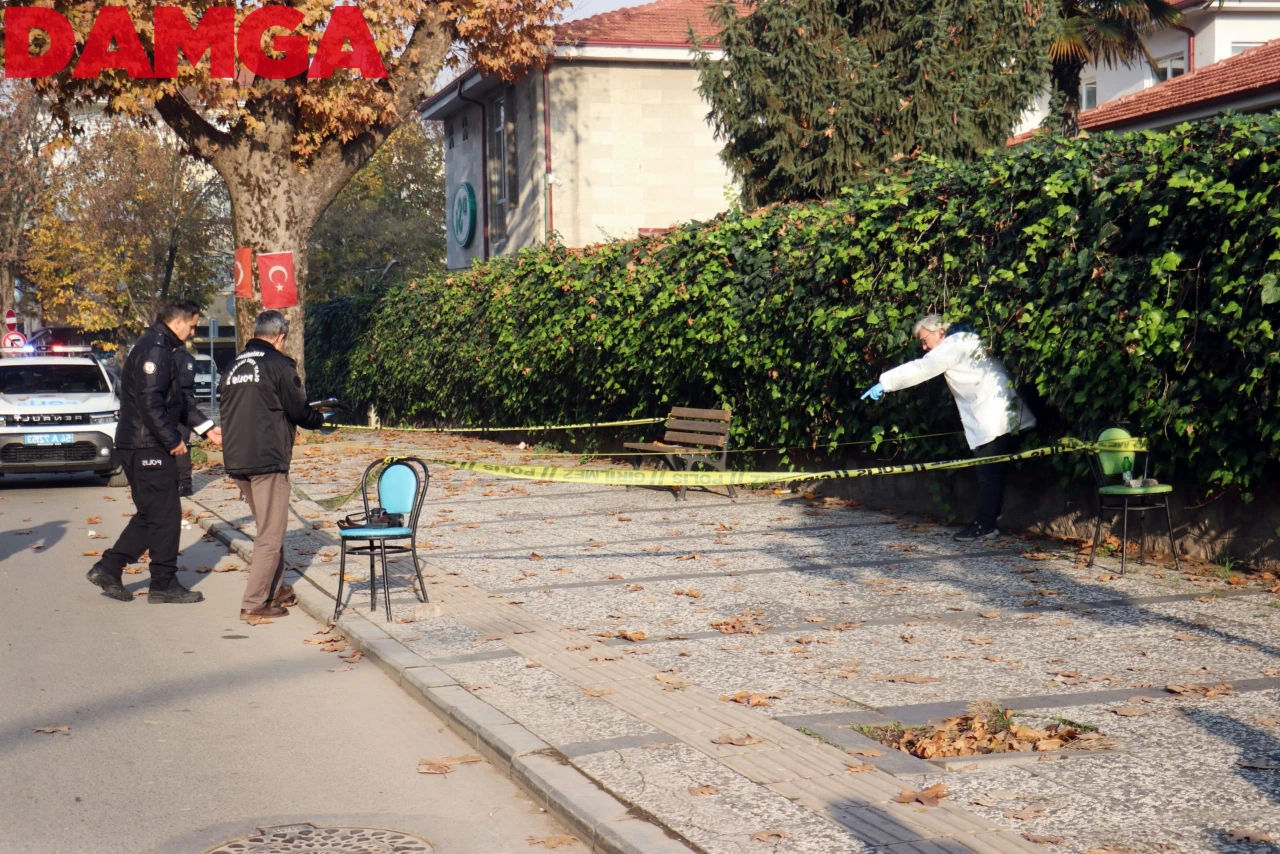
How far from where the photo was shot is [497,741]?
5719 mm

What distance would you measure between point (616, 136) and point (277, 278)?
12.4 meters

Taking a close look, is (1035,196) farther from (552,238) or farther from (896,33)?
(896,33)

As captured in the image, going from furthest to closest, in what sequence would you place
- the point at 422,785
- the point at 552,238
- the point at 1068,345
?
the point at 552,238 → the point at 1068,345 → the point at 422,785

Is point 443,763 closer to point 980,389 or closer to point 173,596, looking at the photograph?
point 173,596

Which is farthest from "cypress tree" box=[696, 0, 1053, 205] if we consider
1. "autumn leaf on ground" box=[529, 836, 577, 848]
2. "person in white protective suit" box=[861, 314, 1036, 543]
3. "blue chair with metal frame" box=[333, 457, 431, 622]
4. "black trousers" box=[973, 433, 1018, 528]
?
"autumn leaf on ground" box=[529, 836, 577, 848]

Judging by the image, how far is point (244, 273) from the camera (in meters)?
22.0

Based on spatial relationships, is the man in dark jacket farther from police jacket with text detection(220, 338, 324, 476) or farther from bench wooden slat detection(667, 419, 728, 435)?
bench wooden slat detection(667, 419, 728, 435)

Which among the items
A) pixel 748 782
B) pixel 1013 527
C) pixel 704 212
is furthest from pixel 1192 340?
pixel 704 212

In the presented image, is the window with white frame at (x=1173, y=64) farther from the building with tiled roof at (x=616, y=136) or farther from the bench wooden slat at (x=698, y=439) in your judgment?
the bench wooden slat at (x=698, y=439)

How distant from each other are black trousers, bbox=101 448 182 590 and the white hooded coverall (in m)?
5.55

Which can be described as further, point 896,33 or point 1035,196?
point 896,33

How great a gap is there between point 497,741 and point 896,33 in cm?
1960

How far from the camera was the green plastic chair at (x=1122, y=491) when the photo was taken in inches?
356

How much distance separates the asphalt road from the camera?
5.00 metres
